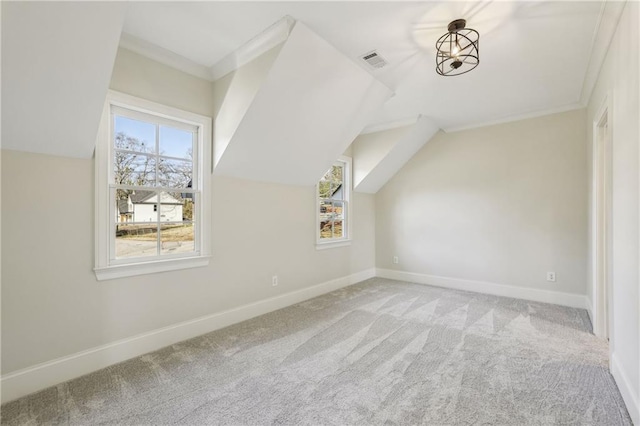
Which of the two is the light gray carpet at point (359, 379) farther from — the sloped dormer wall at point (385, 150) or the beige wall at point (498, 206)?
the sloped dormer wall at point (385, 150)

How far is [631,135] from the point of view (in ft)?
5.75

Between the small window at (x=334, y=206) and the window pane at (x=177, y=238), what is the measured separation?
6.20 feet

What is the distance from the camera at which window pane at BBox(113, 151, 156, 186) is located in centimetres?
253

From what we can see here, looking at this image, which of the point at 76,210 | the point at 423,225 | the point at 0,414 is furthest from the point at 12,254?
the point at 423,225

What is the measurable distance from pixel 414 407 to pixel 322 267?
105 inches

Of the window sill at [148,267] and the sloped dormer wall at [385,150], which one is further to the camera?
the sloped dormer wall at [385,150]

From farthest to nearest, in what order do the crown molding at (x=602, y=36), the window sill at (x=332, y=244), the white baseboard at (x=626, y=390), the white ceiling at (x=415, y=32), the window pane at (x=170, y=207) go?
the window sill at (x=332, y=244) → the window pane at (x=170, y=207) → the white ceiling at (x=415, y=32) → the crown molding at (x=602, y=36) → the white baseboard at (x=626, y=390)

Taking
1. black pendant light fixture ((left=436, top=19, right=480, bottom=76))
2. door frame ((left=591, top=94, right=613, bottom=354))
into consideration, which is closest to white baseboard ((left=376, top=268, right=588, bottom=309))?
door frame ((left=591, top=94, right=613, bottom=354))

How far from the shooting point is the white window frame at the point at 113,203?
233 centimetres

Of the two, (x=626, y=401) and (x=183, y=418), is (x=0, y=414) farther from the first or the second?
(x=626, y=401)

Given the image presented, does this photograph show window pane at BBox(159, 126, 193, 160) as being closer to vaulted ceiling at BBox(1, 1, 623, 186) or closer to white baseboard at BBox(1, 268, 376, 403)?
vaulted ceiling at BBox(1, 1, 623, 186)

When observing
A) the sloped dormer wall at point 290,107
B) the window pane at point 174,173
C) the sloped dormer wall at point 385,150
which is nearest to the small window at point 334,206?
the sloped dormer wall at point 385,150

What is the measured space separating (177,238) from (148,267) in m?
0.39

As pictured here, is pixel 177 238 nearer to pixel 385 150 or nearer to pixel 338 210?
pixel 338 210
